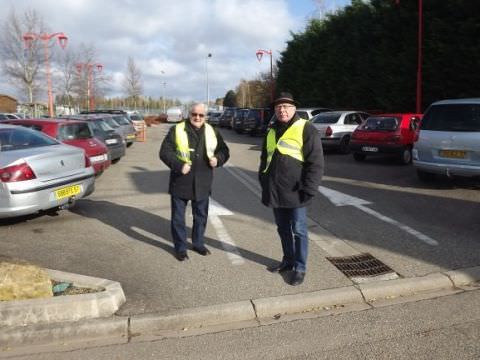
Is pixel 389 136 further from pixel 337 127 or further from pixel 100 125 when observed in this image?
pixel 100 125

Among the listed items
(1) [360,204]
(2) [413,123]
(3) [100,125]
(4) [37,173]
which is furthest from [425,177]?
(3) [100,125]

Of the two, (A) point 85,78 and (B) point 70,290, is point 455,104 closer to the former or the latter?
(B) point 70,290

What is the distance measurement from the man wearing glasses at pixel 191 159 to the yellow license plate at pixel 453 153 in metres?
5.38

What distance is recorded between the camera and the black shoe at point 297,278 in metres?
4.51

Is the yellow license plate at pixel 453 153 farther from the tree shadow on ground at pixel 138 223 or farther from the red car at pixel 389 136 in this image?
the tree shadow on ground at pixel 138 223

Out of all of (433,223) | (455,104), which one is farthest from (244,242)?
(455,104)

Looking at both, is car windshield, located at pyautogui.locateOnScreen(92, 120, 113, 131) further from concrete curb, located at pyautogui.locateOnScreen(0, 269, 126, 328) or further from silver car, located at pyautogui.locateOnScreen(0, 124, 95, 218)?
concrete curb, located at pyautogui.locateOnScreen(0, 269, 126, 328)

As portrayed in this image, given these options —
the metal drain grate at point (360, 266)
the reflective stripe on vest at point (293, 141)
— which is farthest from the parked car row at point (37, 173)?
the metal drain grate at point (360, 266)

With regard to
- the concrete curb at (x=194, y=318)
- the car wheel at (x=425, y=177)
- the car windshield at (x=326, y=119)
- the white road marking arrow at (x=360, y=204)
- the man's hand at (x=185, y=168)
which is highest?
the car windshield at (x=326, y=119)

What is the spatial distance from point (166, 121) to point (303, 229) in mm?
54027

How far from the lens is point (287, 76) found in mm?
36406

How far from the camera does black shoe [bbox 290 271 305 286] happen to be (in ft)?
14.8

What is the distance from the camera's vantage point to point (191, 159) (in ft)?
16.6

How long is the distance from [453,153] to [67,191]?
6876 millimetres
